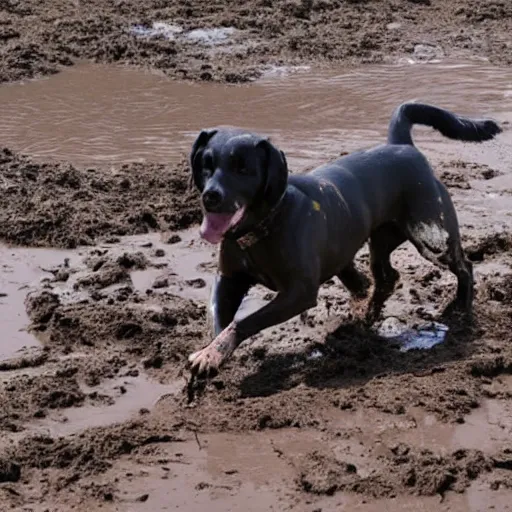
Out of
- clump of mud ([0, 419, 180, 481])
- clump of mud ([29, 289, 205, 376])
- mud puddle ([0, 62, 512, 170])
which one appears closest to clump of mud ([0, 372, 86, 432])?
clump of mud ([0, 419, 180, 481])

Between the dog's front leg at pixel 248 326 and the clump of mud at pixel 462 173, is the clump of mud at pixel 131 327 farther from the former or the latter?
the clump of mud at pixel 462 173

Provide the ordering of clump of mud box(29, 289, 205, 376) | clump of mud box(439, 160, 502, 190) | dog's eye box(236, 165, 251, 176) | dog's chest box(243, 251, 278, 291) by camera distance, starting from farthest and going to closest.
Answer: clump of mud box(439, 160, 502, 190) → clump of mud box(29, 289, 205, 376) → dog's chest box(243, 251, 278, 291) → dog's eye box(236, 165, 251, 176)

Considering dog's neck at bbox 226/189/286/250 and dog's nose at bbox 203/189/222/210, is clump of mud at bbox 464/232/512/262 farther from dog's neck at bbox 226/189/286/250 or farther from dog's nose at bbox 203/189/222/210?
dog's nose at bbox 203/189/222/210

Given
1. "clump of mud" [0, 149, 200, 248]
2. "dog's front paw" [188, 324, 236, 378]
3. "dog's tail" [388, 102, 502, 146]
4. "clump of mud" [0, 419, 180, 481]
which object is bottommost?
"clump of mud" [0, 149, 200, 248]

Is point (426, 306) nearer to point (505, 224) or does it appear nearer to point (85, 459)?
point (505, 224)

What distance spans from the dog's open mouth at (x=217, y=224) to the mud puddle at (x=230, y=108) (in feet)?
11.3

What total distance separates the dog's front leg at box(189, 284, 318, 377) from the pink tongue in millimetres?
477

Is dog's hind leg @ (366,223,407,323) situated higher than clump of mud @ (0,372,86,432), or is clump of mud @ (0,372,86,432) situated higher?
dog's hind leg @ (366,223,407,323)

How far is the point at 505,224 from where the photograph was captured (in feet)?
23.3

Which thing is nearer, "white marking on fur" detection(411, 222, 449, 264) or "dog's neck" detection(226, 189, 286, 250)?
"dog's neck" detection(226, 189, 286, 250)

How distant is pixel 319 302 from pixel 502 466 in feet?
6.18

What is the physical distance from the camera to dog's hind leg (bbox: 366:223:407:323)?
5922 mm

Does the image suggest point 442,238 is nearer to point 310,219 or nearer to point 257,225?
point 310,219

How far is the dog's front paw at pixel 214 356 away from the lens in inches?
190
